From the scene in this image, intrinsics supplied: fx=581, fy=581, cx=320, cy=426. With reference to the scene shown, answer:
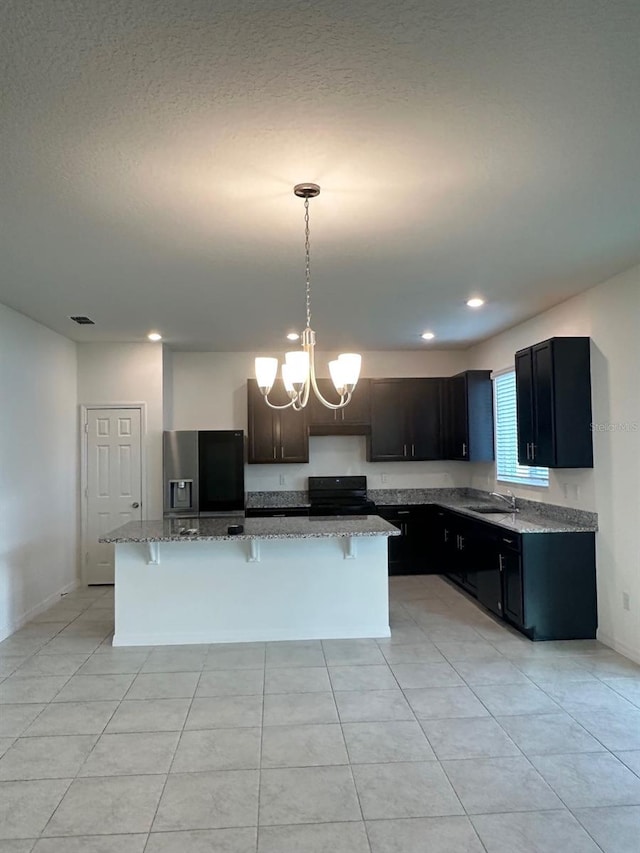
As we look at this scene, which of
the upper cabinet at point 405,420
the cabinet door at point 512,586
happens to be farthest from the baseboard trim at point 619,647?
the upper cabinet at point 405,420

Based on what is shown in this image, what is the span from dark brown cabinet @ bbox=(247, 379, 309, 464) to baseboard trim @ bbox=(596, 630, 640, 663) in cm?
355

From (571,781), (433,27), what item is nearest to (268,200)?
(433,27)

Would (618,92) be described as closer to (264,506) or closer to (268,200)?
(268,200)

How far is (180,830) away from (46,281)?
11.2 ft

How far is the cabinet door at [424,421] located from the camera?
6.99 m

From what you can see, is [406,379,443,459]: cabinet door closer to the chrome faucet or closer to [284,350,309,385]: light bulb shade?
the chrome faucet

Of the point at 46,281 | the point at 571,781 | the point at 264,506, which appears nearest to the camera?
the point at 571,781

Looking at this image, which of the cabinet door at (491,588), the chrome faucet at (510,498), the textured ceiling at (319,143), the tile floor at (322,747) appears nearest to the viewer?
the textured ceiling at (319,143)

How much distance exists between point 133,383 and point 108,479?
108 cm

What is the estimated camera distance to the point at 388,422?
6.96 m

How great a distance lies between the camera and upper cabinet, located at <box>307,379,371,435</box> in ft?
22.4

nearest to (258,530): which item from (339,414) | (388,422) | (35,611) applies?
(35,611)

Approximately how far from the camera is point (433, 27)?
168 centimetres

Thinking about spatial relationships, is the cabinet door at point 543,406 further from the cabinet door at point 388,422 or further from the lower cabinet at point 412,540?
the cabinet door at point 388,422
